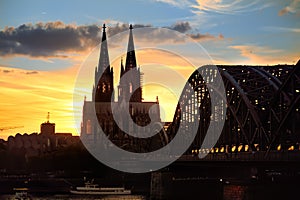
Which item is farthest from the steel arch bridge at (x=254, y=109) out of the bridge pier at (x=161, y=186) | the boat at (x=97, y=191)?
the boat at (x=97, y=191)

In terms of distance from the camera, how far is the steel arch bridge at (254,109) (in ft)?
224

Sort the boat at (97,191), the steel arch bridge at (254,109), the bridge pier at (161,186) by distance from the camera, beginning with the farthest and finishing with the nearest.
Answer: the boat at (97,191)
the bridge pier at (161,186)
the steel arch bridge at (254,109)

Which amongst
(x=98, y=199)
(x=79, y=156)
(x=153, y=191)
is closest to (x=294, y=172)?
(x=153, y=191)

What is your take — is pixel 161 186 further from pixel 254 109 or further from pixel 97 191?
pixel 97 191

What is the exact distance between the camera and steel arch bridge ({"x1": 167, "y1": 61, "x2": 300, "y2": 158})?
68375 millimetres

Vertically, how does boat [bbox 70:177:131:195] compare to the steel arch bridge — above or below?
below

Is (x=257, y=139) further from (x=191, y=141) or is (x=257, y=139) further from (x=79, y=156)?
(x=79, y=156)

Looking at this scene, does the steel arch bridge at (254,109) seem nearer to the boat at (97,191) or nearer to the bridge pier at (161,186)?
the bridge pier at (161,186)

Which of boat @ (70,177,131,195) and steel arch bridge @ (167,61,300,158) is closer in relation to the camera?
steel arch bridge @ (167,61,300,158)

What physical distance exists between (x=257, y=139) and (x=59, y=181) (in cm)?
8592

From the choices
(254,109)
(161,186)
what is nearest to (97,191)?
(161,186)

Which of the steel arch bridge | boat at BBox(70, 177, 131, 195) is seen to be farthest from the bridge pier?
boat at BBox(70, 177, 131, 195)

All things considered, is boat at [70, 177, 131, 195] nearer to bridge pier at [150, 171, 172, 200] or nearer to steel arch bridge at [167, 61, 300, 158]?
bridge pier at [150, 171, 172, 200]

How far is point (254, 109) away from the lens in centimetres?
7644
